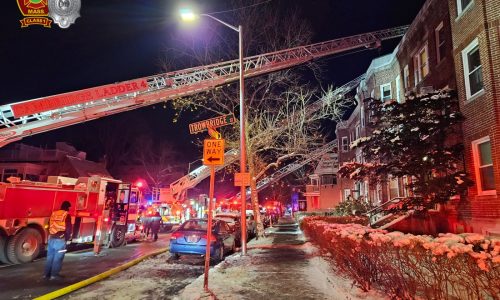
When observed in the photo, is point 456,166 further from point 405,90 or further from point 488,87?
point 405,90

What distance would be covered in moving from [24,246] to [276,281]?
27.6 feet

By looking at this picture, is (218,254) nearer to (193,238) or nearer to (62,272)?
(193,238)

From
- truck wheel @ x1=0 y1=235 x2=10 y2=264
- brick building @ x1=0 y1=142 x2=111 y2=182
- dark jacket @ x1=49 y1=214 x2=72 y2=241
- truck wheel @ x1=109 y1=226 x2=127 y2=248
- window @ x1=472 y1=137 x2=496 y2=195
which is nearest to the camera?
dark jacket @ x1=49 y1=214 x2=72 y2=241

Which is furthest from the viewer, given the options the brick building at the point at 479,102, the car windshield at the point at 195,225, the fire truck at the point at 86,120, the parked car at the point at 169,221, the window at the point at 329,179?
the window at the point at 329,179

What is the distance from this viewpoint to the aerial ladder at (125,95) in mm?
11656

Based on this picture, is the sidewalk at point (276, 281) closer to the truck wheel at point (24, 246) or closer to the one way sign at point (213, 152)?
the one way sign at point (213, 152)

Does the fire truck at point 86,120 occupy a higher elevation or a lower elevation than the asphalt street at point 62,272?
higher

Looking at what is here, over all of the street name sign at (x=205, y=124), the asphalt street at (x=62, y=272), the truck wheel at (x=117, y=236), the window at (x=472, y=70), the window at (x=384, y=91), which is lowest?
the asphalt street at (x=62, y=272)

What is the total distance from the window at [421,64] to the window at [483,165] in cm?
557

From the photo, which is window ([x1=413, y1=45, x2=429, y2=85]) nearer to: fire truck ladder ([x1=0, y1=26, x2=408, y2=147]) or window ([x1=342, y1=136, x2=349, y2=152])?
fire truck ladder ([x1=0, y1=26, x2=408, y2=147])

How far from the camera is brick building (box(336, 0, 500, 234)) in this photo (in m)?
10.8

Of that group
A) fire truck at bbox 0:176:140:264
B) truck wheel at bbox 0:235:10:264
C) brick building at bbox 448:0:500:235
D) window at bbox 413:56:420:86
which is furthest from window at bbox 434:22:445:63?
truck wheel at bbox 0:235:10:264

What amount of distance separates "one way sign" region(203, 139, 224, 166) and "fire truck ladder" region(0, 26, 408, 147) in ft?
22.2

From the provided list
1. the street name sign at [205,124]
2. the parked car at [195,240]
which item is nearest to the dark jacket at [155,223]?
the parked car at [195,240]
